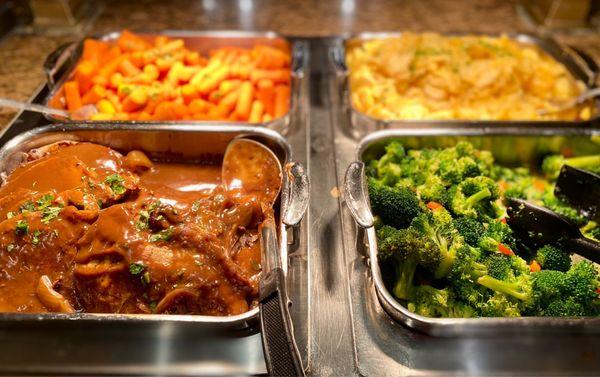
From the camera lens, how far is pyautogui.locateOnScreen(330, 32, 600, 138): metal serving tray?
2791 millimetres

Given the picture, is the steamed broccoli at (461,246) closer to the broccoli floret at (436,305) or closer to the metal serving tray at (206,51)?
the broccoli floret at (436,305)

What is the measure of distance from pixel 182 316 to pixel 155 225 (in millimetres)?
445

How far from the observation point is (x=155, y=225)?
2.02m

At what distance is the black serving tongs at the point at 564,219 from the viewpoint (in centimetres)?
220

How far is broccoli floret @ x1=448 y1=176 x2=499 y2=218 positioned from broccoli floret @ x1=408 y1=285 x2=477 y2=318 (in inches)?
20.5

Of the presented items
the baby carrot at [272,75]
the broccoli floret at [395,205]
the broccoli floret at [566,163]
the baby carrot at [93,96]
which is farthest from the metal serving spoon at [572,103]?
the baby carrot at [93,96]

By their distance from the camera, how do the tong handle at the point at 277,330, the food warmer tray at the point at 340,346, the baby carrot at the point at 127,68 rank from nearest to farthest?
the tong handle at the point at 277,330, the food warmer tray at the point at 340,346, the baby carrot at the point at 127,68

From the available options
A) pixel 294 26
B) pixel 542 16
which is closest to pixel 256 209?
pixel 294 26

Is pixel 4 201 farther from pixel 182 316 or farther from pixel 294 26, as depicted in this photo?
pixel 294 26

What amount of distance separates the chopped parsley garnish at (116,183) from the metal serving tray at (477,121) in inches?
54.5

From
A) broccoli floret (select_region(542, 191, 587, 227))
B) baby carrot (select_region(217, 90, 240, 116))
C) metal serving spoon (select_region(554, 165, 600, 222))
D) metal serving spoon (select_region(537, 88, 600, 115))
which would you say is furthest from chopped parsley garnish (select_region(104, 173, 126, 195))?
metal serving spoon (select_region(537, 88, 600, 115))

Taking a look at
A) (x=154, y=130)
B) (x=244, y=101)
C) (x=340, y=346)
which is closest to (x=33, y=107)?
(x=154, y=130)

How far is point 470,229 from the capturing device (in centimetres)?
222

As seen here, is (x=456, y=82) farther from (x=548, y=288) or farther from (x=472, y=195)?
(x=548, y=288)
